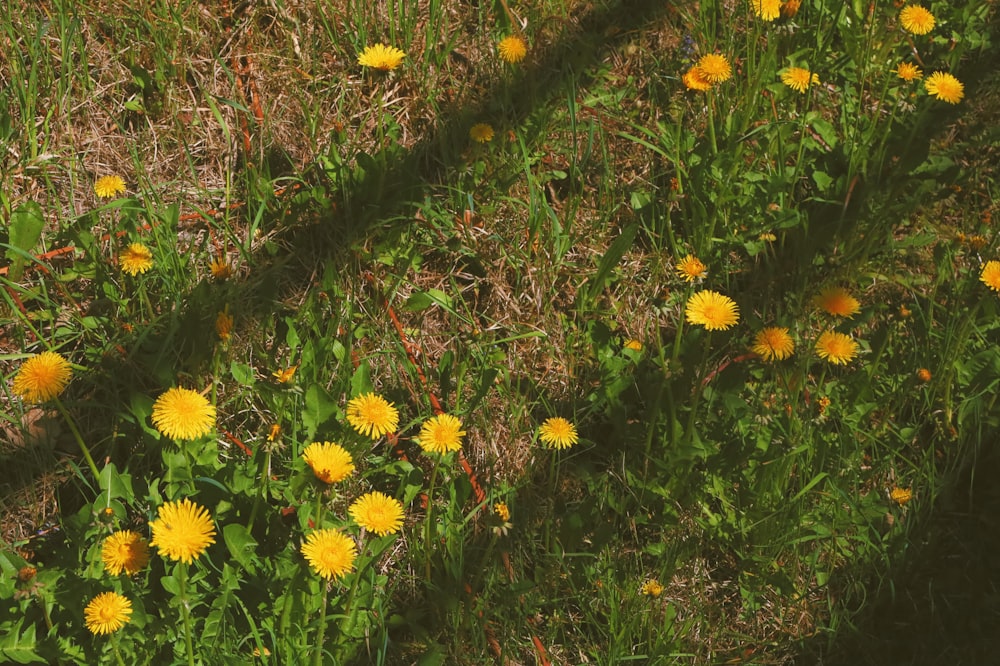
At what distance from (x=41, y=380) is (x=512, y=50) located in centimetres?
164

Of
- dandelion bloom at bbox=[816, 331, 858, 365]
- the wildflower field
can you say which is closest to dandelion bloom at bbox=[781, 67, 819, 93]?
the wildflower field

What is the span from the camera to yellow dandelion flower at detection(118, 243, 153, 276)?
A: 7.75ft

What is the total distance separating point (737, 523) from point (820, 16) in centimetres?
175

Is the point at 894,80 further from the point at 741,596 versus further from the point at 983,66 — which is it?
the point at 741,596

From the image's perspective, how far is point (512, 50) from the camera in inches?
115

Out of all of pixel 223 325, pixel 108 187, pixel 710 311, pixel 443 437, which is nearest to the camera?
pixel 443 437

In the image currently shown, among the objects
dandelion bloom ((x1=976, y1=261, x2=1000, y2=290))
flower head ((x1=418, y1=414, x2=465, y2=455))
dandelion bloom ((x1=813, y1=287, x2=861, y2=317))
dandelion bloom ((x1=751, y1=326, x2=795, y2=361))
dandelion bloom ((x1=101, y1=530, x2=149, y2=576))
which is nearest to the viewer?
dandelion bloom ((x1=101, y1=530, x2=149, y2=576))

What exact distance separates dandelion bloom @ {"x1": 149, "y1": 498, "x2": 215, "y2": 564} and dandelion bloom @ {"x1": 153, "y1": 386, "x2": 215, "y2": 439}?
0.15 metres

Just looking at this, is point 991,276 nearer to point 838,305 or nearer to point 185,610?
point 838,305

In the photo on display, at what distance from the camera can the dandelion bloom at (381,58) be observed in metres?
2.69

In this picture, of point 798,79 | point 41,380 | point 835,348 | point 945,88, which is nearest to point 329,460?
point 41,380

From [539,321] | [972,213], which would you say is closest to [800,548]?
[539,321]

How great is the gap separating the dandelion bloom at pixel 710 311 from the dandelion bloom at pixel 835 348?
260 millimetres

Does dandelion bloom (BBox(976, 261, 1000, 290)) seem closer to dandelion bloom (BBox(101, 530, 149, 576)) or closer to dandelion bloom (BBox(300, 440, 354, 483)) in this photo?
dandelion bloom (BBox(300, 440, 354, 483))
